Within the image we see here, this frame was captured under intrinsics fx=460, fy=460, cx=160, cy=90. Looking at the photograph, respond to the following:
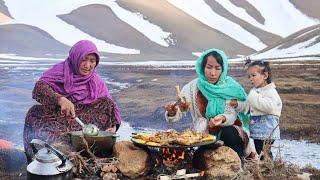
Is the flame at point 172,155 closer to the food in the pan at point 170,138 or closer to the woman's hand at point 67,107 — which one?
the food in the pan at point 170,138

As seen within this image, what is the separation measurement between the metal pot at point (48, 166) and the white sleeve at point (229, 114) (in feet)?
4.60

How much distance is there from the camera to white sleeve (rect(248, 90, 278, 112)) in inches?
135

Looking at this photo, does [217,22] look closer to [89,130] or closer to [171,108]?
[171,108]

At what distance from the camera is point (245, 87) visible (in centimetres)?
497

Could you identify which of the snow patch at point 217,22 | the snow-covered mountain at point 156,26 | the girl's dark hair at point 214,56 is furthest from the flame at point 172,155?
the snow patch at point 217,22

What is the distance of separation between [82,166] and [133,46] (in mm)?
3302

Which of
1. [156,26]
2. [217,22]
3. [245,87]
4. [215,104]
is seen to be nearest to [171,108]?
[215,104]

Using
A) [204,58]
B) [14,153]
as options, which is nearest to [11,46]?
[14,153]

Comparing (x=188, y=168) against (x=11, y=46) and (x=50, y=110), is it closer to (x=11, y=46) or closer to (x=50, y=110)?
(x=50, y=110)

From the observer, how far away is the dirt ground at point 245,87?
15.4ft

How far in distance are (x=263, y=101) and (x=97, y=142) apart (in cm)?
127

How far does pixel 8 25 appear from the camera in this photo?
612cm

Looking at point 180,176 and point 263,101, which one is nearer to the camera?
point 180,176

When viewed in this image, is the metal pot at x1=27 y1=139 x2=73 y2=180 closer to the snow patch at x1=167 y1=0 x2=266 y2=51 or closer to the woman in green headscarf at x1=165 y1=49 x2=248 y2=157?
the woman in green headscarf at x1=165 y1=49 x2=248 y2=157
